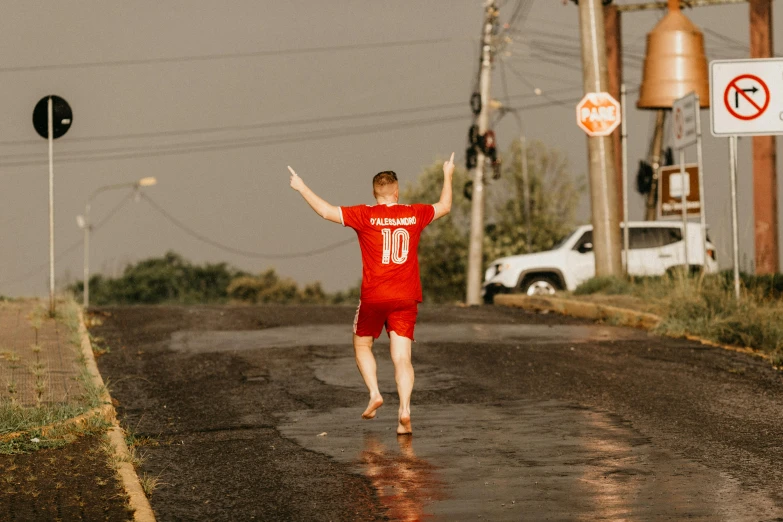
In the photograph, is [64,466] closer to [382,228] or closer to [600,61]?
[382,228]

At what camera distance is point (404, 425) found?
831cm

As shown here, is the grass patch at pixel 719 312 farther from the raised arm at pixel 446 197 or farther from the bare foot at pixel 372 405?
the bare foot at pixel 372 405

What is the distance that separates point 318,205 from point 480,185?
29.7 meters

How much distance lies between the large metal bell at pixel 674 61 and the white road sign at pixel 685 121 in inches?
440

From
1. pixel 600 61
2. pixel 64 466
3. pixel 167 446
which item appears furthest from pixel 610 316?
pixel 64 466

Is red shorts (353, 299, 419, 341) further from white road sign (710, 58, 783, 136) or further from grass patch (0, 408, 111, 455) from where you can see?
white road sign (710, 58, 783, 136)

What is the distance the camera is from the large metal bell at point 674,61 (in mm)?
29094

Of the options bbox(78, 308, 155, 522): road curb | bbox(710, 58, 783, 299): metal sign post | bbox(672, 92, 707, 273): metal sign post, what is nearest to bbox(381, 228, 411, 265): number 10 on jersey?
bbox(78, 308, 155, 522): road curb

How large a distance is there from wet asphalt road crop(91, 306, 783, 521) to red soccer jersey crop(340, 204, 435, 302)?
3.16ft

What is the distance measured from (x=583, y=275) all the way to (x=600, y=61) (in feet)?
22.3

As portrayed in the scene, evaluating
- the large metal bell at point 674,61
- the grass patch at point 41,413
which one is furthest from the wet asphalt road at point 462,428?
the large metal bell at point 674,61

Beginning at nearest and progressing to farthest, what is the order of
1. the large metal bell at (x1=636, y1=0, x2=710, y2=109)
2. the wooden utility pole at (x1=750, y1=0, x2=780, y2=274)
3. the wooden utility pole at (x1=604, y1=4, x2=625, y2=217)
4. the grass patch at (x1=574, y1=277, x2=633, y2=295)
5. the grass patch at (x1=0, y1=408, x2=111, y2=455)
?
the grass patch at (x1=0, y1=408, x2=111, y2=455) → the grass patch at (x1=574, y1=277, x2=633, y2=295) → the large metal bell at (x1=636, y1=0, x2=710, y2=109) → the wooden utility pole at (x1=750, y1=0, x2=780, y2=274) → the wooden utility pole at (x1=604, y1=4, x2=625, y2=217)

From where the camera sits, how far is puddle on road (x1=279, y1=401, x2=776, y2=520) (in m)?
6.04

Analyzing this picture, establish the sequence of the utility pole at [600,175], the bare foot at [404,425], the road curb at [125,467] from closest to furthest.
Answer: the road curb at [125,467] < the bare foot at [404,425] < the utility pole at [600,175]
